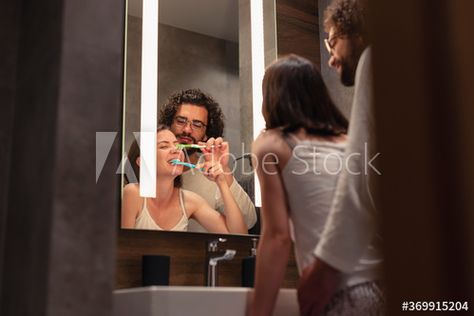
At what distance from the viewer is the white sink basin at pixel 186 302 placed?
1407mm

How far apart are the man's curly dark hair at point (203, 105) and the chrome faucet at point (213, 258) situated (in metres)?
0.47

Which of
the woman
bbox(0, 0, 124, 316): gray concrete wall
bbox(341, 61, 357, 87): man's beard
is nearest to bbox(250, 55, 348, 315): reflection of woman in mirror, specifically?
the woman

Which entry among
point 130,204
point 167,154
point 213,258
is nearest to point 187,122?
point 167,154

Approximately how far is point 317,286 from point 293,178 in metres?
0.30

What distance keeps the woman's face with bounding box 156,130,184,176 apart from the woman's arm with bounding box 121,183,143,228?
0.12 m

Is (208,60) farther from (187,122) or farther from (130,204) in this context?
(130,204)

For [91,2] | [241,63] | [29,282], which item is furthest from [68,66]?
[241,63]

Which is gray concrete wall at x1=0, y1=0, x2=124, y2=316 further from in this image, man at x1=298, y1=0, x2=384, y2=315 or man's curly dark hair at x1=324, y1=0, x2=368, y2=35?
man's curly dark hair at x1=324, y1=0, x2=368, y2=35

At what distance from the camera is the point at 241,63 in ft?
7.73

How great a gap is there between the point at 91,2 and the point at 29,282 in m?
0.64

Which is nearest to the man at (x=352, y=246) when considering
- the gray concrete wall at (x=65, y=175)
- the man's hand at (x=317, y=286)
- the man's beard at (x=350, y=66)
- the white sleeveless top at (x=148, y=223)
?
the man's hand at (x=317, y=286)

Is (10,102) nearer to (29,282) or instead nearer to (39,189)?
(39,189)

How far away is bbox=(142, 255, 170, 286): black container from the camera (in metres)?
1.90

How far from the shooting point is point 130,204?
201 centimetres
